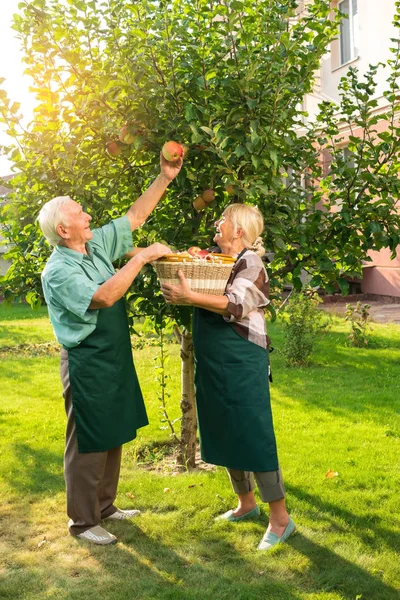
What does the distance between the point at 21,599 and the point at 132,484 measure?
5.44 ft

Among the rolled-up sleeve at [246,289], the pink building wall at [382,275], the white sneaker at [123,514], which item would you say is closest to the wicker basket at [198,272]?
the rolled-up sleeve at [246,289]

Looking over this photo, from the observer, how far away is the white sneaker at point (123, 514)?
4301 mm

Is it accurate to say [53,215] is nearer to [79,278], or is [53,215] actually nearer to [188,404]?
[79,278]

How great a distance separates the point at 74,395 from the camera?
3.79 meters

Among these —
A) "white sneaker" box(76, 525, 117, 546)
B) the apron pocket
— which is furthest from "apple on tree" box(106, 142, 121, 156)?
"white sneaker" box(76, 525, 117, 546)

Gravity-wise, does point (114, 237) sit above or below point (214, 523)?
above

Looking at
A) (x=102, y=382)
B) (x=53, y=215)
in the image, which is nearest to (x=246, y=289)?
(x=102, y=382)

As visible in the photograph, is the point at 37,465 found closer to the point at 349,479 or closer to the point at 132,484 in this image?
the point at 132,484

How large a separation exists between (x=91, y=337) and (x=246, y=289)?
88cm

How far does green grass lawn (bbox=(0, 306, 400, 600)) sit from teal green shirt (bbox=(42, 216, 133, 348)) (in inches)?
47.9

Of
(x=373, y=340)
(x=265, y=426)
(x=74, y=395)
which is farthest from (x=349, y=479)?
(x=373, y=340)

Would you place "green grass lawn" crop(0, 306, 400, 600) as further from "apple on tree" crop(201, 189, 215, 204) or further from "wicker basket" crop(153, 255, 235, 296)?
"apple on tree" crop(201, 189, 215, 204)

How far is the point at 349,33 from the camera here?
14867 mm

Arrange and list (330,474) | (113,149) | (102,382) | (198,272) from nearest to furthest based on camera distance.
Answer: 1. (198,272)
2. (102,382)
3. (113,149)
4. (330,474)
